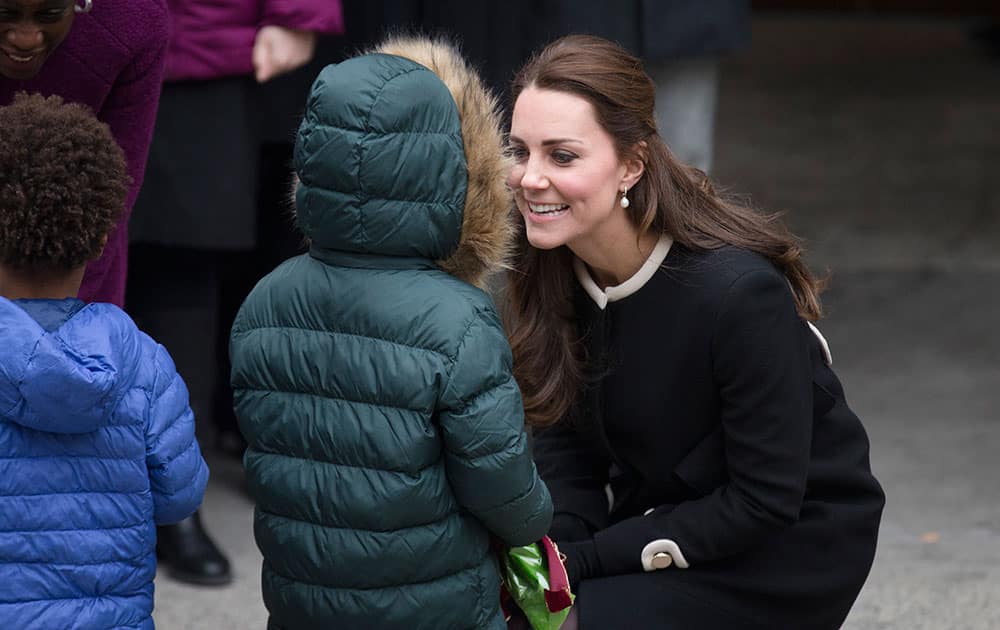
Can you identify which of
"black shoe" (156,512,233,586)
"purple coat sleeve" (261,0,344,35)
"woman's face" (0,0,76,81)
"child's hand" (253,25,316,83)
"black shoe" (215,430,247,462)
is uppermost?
"woman's face" (0,0,76,81)

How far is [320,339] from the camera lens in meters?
2.55

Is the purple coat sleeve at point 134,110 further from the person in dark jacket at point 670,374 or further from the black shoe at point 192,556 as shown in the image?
the black shoe at point 192,556

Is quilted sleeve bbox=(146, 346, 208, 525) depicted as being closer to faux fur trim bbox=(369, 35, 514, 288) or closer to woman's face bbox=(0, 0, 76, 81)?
faux fur trim bbox=(369, 35, 514, 288)

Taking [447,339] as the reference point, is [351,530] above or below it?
below

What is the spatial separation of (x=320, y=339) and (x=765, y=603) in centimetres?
97

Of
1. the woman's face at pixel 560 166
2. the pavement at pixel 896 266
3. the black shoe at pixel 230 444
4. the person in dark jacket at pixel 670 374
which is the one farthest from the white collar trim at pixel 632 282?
the black shoe at pixel 230 444

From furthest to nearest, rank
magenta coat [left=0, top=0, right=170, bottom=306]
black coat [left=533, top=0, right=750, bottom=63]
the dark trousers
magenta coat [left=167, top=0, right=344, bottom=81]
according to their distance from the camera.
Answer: black coat [left=533, top=0, right=750, bottom=63]
the dark trousers
magenta coat [left=167, top=0, right=344, bottom=81]
magenta coat [left=0, top=0, right=170, bottom=306]

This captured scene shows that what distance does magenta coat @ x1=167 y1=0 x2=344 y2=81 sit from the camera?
380 centimetres

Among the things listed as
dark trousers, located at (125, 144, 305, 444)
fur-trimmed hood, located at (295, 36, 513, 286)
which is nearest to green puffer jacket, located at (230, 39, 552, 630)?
fur-trimmed hood, located at (295, 36, 513, 286)

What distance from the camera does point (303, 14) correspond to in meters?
3.83

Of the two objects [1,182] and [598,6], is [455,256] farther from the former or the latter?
[598,6]

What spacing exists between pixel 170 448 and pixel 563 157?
810 mm

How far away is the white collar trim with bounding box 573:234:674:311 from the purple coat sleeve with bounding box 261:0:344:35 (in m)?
1.11

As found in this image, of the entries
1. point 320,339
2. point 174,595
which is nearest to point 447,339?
point 320,339
